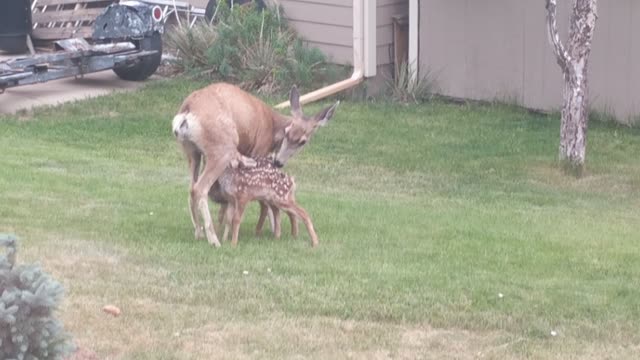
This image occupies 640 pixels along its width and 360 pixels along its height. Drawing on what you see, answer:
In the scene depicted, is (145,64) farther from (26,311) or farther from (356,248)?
(26,311)

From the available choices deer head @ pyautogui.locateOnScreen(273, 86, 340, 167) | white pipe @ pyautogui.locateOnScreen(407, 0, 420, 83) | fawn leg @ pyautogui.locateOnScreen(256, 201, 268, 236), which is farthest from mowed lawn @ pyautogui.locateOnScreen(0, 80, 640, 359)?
white pipe @ pyautogui.locateOnScreen(407, 0, 420, 83)

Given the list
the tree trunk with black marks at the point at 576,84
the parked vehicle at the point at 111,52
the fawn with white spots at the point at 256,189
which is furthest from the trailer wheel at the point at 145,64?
the fawn with white spots at the point at 256,189

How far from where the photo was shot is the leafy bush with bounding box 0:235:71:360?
4.69 meters

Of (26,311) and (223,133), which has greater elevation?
(26,311)

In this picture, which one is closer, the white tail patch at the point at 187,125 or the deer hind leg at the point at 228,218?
the white tail patch at the point at 187,125

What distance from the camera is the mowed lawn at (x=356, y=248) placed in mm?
6719

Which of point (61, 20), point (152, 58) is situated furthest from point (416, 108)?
point (61, 20)

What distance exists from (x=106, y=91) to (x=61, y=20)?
122 inches

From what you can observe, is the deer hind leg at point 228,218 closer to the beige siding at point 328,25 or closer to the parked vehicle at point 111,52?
the parked vehicle at point 111,52

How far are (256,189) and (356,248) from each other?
82cm

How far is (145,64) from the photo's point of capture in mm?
16609

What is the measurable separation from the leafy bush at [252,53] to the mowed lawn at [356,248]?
198cm

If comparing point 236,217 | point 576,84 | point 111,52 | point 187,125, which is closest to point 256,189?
point 236,217

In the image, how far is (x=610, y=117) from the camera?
1520 centimetres
